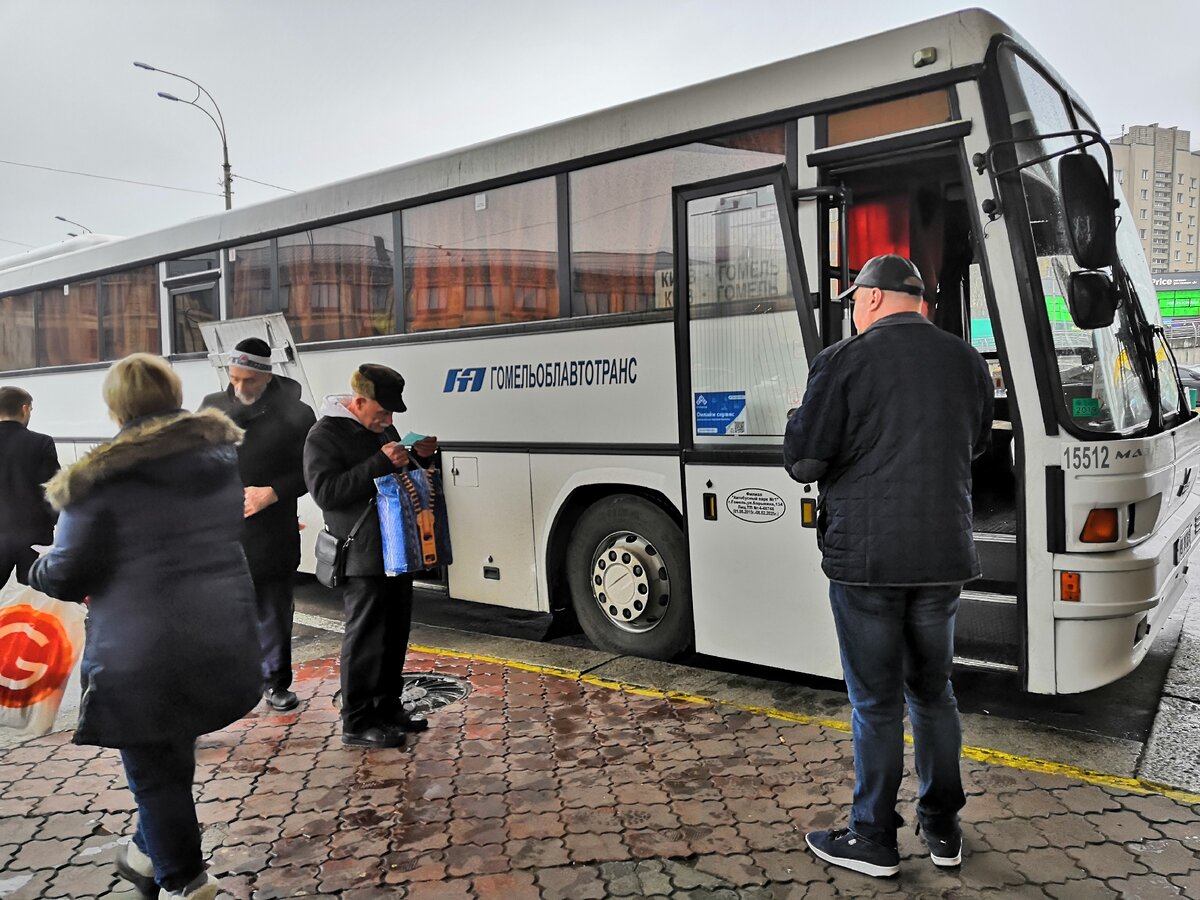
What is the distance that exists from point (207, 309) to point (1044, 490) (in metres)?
6.89

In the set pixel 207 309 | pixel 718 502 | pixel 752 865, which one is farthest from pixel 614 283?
pixel 207 309

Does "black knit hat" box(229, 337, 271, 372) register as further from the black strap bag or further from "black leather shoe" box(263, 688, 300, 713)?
"black leather shoe" box(263, 688, 300, 713)

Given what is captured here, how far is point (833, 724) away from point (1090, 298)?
224cm

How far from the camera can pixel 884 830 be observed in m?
3.28

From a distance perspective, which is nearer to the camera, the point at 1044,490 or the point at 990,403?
the point at 990,403

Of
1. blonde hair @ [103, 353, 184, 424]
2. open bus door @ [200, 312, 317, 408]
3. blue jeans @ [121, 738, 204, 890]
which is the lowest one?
blue jeans @ [121, 738, 204, 890]

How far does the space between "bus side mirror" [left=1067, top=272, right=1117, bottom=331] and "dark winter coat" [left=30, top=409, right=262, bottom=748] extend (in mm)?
3455

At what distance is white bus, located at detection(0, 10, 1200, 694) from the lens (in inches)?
165

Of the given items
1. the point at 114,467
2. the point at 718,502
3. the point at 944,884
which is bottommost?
the point at 944,884

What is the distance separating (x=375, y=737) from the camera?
15.0 feet

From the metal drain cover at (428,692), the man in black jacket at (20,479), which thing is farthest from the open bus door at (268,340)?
the metal drain cover at (428,692)

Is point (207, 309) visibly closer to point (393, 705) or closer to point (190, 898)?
point (393, 705)

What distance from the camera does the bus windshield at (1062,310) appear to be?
167 inches

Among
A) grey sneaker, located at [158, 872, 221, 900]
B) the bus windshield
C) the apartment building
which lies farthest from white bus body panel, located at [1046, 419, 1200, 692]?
the apartment building
